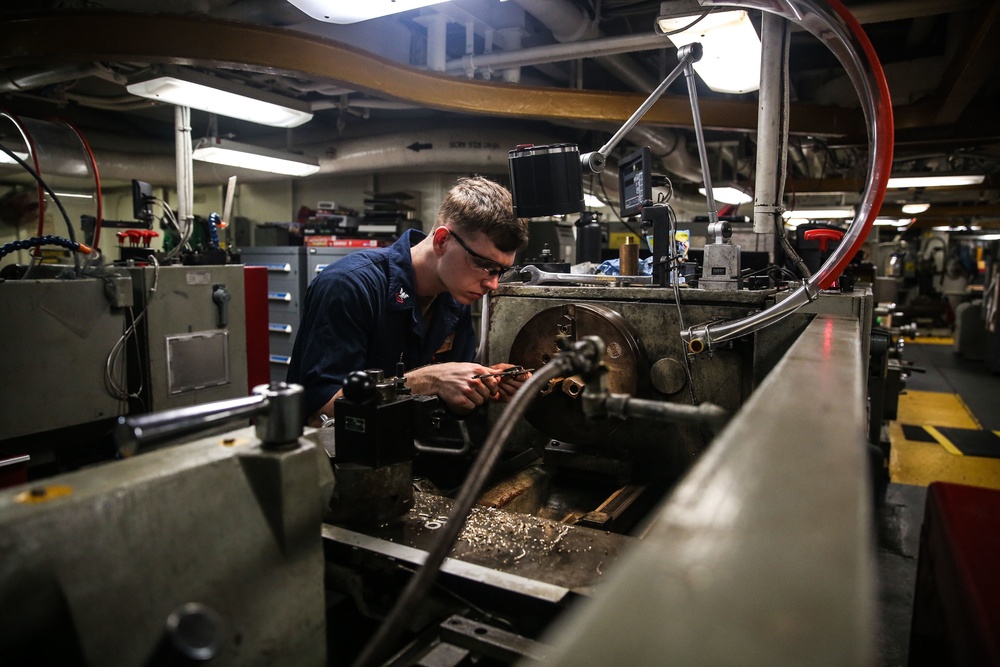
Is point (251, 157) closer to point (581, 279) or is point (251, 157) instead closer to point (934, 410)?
point (581, 279)

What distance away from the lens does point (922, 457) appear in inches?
163

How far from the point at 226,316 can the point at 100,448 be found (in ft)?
2.49

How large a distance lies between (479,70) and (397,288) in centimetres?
216

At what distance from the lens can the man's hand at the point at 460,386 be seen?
139cm

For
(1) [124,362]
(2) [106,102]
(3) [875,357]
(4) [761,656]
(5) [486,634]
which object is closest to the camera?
(4) [761,656]

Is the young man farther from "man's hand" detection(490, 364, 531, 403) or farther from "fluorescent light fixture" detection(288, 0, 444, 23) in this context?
"fluorescent light fixture" detection(288, 0, 444, 23)

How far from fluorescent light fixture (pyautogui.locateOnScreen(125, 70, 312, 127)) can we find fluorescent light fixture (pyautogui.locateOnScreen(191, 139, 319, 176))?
526 mm

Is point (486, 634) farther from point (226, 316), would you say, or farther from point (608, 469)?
point (226, 316)

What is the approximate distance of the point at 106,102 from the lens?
3.98 meters

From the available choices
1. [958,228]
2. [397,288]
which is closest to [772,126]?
[397,288]

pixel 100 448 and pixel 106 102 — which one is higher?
pixel 106 102

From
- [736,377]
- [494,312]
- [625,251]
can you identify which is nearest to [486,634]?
[736,377]

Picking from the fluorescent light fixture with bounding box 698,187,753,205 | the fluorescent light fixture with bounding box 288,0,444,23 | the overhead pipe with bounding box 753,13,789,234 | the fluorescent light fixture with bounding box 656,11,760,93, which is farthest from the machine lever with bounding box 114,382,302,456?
the fluorescent light fixture with bounding box 698,187,753,205

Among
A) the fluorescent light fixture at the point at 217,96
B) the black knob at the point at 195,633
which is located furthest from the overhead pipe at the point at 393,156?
the black knob at the point at 195,633
